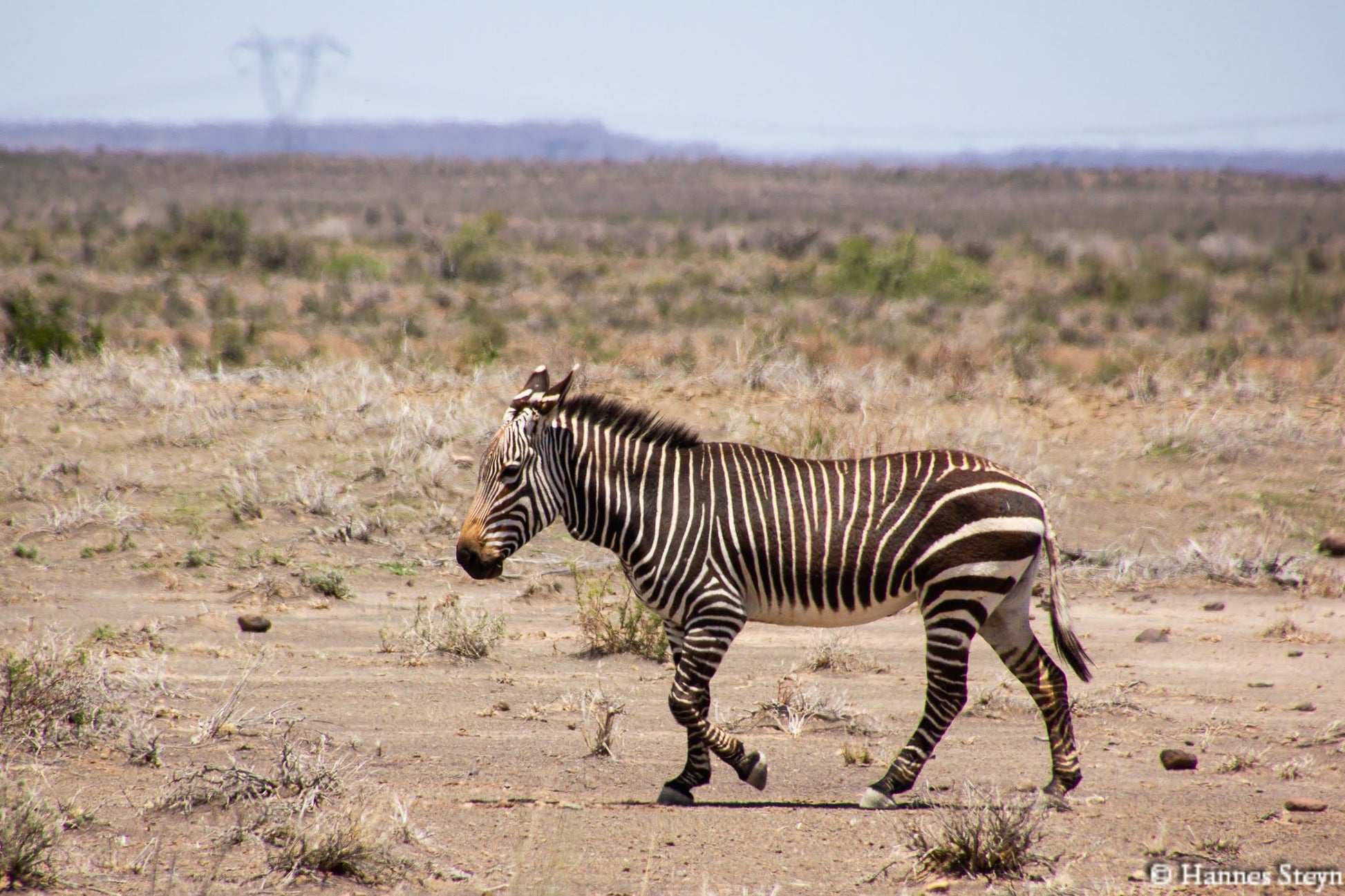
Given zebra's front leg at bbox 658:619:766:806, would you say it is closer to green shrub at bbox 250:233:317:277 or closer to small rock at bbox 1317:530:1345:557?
small rock at bbox 1317:530:1345:557

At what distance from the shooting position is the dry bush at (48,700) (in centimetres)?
597

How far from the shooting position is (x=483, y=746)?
6777mm

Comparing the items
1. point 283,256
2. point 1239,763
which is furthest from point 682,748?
point 283,256

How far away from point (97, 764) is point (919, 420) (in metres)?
10.2

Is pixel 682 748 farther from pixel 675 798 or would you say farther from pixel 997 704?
pixel 997 704

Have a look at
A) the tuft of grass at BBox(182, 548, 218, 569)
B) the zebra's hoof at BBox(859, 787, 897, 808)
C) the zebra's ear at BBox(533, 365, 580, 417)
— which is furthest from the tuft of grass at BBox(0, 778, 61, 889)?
the tuft of grass at BBox(182, 548, 218, 569)

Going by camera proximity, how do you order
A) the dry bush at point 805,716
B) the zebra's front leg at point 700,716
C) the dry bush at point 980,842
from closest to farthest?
1. the dry bush at point 980,842
2. the zebra's front leg at point 700,716
3. the dry bush at point 805,716

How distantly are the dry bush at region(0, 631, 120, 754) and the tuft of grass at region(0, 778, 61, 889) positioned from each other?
4.79ft

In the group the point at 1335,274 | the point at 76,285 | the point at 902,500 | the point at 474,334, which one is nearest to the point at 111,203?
the point at 76,285

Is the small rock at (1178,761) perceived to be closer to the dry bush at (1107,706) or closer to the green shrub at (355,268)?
the dry bush at (1107,706)

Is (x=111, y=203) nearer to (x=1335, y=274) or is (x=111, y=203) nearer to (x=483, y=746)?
(x=1335, y=274)

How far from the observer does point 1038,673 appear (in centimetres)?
609

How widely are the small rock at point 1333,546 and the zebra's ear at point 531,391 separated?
27.5 ft

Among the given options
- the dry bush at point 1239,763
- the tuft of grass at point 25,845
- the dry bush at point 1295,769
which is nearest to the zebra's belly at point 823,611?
the dry bush at point 1239,763
